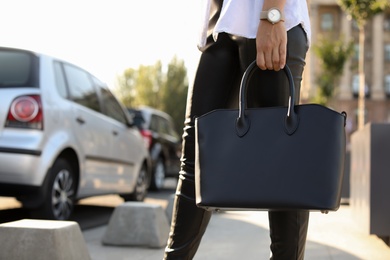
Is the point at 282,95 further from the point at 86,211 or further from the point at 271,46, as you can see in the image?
the point at 86,211

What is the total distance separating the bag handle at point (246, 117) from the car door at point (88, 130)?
414 centimetres

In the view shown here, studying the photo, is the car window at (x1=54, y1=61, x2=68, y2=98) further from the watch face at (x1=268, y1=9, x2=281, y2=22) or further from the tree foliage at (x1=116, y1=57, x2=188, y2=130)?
the tree foliage at (x1=116, y1=57, x2=188, y2=130)

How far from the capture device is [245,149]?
2.11 metres

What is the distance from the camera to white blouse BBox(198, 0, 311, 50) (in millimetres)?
2322

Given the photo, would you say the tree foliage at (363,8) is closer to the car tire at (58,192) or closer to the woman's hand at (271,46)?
the car tire at (58,192)

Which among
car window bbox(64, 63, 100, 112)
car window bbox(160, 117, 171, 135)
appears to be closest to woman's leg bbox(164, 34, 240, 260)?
car window bbox(64, 63, 100, 112)

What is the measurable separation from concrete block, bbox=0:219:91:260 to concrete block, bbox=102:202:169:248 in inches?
52.2

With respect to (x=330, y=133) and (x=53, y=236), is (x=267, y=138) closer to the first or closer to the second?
(x=330, y=133)

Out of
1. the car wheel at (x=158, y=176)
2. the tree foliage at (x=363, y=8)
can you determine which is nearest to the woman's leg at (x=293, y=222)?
the car wheel at (x=158, y=176)

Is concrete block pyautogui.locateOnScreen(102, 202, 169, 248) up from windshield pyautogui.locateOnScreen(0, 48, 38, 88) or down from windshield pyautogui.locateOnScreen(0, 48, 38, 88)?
down

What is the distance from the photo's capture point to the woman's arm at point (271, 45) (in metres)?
2.20

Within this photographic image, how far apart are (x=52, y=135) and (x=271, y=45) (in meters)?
3.81

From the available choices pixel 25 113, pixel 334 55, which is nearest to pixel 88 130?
pixel 25 113

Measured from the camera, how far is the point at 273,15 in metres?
2.24
